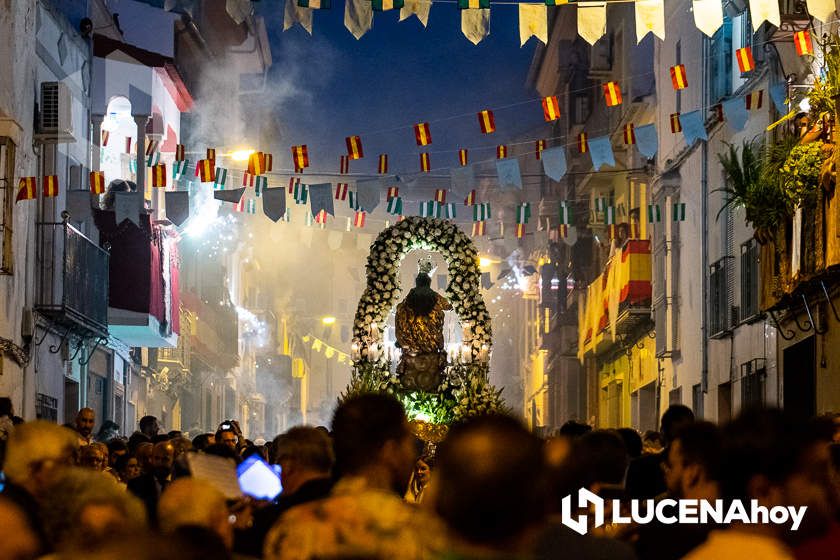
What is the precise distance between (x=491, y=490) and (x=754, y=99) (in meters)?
18.8

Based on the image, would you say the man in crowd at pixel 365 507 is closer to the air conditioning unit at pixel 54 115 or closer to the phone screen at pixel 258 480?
the phone screen at pixel 258 480

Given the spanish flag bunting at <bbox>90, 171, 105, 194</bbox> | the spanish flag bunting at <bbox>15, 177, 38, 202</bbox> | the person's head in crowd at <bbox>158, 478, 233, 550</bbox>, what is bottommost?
the person's head in crowd at <bbox>158, 478, 233, 550</bbox>

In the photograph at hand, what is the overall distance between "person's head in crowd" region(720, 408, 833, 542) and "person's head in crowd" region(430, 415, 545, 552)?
113cm

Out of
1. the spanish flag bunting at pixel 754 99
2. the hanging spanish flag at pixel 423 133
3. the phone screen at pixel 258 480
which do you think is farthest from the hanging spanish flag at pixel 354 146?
the phone screen at pixel 258 480

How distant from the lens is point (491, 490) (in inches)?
142

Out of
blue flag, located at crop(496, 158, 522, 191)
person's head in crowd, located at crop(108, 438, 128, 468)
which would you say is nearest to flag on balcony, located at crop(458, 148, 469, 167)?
blue flag, located at crop(496, 158, 522, 191)

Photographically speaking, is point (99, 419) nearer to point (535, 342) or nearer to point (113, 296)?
point (113, 296)

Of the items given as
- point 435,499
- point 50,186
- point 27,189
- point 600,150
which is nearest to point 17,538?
point 435,499

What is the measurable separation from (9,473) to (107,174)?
26.7 metres

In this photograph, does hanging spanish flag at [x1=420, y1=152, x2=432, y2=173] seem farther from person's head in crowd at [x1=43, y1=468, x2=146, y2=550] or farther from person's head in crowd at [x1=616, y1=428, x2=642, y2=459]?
person's head in crowd at [x1=43, y1=468, x2=146, y2=550]

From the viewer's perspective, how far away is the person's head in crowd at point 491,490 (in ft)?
11.8

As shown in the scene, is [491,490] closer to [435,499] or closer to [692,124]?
[435,499]

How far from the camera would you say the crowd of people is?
3.63 metres

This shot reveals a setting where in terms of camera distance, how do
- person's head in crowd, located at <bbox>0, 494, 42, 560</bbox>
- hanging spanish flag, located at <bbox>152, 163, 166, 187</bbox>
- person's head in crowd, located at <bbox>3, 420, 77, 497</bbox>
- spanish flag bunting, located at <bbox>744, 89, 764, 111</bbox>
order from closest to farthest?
person's head in crowd, located at <bbox>0, 494, 42, 560</bbox>
person's head in crowd, located at <bbox>3, 420, 77, 497</bbox>
spanish flag bunting, located at <bbox>744, 89, 764, 111</bbox>
hanging spanish flag, located at <bbox>152, 163, 166, 187</bbox>
